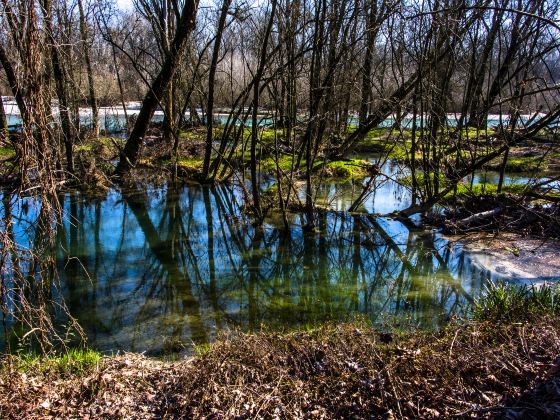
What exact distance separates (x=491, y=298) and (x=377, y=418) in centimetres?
293

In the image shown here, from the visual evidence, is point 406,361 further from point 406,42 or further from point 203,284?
point 406,42

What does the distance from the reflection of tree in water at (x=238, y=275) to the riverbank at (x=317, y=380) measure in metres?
1.41

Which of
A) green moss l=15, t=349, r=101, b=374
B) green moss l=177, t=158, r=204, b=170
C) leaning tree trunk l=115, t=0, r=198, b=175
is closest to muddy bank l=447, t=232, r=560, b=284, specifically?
green moss l=15, t=349, r=101, b=374

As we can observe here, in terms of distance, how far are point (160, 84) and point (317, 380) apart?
41.5ft

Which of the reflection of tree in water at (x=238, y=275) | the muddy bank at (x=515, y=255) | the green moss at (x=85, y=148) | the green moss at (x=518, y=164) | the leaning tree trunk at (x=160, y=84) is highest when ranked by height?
the leaning tree trunk at (x=160, y=84)

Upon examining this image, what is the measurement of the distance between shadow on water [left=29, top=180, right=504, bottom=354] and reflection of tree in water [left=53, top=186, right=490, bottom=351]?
22 mm

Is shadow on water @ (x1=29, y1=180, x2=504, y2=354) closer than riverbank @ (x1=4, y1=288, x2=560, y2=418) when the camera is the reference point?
No

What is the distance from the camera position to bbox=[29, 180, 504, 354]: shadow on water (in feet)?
22.3

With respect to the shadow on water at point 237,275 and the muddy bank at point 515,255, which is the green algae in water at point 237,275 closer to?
the shadow on water at point 237,275

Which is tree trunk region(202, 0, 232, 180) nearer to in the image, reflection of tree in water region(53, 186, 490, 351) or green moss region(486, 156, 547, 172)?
reflection of tree in water region(53, 186, 490, 351)

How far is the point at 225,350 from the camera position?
4977mm

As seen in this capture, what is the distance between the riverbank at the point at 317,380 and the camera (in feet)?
13.6

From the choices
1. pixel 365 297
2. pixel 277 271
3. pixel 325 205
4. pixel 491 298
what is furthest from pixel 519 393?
pixel 325 205

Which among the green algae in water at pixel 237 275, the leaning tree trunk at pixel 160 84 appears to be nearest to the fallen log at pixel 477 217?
the green algae in water at pixel 237 275
